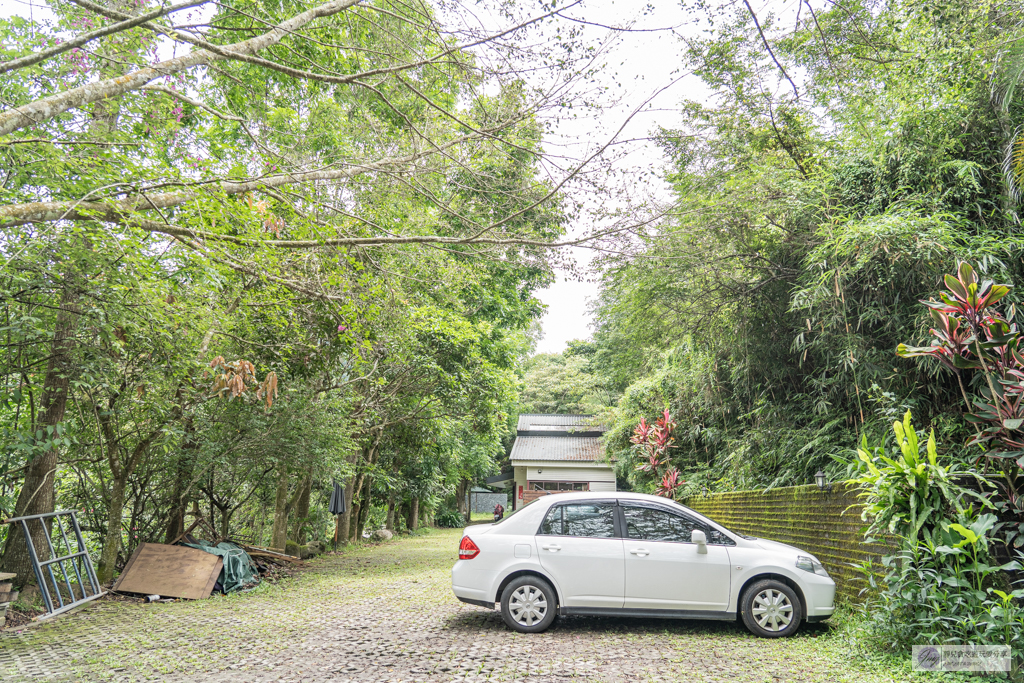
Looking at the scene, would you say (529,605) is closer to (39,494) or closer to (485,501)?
(39,494)

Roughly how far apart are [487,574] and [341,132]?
25.4 ft

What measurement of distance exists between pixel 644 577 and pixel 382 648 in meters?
2.60

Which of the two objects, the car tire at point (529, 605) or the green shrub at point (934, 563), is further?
the car tire at point (529, 605)

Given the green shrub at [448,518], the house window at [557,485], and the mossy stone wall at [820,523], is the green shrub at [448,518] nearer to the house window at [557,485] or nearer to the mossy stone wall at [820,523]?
the house window at [557,485]

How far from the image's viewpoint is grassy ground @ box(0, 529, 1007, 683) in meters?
4.75

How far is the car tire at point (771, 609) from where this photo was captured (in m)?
5.98

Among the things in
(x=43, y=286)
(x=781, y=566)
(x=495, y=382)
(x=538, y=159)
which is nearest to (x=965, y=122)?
(x=538, y=159)

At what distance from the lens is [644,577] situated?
6.17m

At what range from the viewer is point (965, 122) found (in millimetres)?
6805

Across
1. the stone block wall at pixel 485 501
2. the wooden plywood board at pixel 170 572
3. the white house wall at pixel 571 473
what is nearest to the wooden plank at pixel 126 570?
the wooden plywood board at pixel 170 572

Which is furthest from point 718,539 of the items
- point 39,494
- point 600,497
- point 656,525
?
point 39,494

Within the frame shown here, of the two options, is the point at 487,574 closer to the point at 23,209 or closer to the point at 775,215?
the point at 23,209

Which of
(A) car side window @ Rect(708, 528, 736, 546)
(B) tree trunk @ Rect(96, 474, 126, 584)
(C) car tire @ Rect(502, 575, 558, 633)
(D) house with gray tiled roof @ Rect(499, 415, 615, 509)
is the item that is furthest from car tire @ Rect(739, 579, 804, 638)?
(D) house with gray tiled roof @ Rect(499, 415, 615, 509)

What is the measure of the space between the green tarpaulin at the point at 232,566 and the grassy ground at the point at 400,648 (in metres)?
1.05
